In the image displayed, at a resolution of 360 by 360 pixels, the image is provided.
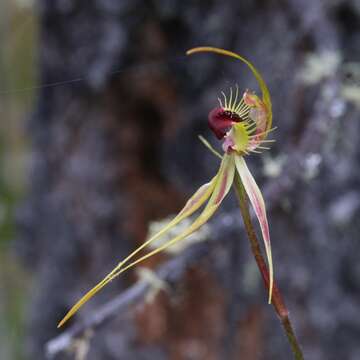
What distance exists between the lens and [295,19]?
99 centimetres

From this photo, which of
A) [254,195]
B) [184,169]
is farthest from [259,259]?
[184,169]

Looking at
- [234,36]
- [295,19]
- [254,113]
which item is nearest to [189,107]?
[234,36]

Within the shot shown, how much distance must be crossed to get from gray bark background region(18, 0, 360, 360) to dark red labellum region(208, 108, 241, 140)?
11.8 inches

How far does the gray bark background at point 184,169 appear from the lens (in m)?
0.99

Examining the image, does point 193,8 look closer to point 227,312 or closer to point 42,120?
point 42,120

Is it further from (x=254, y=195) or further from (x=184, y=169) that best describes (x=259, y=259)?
(x=184, y=169)

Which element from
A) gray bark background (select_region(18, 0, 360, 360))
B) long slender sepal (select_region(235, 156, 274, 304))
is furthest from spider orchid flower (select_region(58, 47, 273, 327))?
gray bark background (select_region(18, 0, 360, 360))

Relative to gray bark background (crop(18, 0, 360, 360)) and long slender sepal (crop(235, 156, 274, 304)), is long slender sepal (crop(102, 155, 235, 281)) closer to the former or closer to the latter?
long slender sepal (crop(235, 156, 274, 304))

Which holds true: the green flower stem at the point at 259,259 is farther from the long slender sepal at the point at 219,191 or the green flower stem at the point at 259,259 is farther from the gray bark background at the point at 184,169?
the gray bark background at the point at 184,169

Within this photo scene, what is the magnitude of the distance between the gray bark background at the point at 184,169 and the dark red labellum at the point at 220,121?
30 centimetres

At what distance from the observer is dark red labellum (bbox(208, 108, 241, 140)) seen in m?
0.43

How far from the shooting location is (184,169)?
48.0 inches

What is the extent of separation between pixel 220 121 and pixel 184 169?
0.78m

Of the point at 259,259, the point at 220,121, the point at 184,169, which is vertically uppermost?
the point at 184,169
